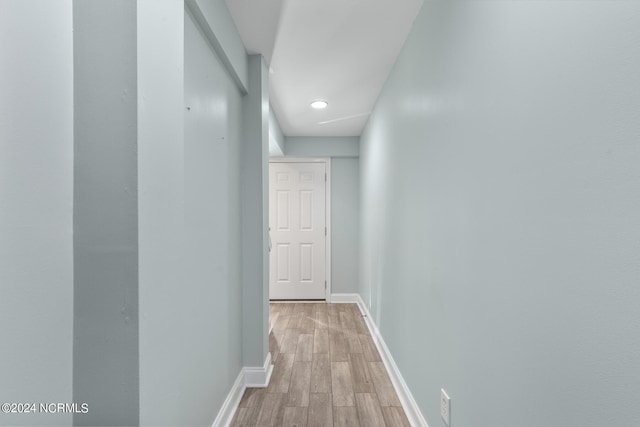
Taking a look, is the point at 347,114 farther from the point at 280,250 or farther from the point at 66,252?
the point at 66,252

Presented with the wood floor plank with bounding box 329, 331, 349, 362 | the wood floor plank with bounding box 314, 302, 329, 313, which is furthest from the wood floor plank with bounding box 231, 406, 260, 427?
the wood floor plank with bounding box 314, 302, 329, 313

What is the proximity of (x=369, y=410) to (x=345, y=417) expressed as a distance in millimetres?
169

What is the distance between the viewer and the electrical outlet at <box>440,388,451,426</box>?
131 centimetres

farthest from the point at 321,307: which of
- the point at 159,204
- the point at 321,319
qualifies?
the point at 159,204

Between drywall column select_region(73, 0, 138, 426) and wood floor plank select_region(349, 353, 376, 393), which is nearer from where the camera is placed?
drywall column select_region(73, 0, 138, 426)

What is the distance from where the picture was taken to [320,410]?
1952mm

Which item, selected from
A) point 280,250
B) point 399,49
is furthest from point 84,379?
point 280,250

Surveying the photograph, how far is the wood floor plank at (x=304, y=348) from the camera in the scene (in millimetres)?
2695

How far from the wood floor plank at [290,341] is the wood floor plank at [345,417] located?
36.7 inches

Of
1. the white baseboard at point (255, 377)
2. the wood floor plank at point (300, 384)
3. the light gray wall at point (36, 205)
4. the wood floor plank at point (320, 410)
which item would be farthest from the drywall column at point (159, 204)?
the white baseboard at point (255, 377)

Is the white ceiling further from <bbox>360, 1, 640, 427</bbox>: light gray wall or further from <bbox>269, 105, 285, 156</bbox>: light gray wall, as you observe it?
<bbox>360, 1, 640, 427</bbox>: light gray wall

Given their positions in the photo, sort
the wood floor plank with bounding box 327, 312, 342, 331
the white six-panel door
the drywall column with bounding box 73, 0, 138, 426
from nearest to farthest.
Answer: the drywall column with bounding box 73, 0, 138, 426
the wood floor plank with bounding box 327, 312, 342, 331
the white six-panel door

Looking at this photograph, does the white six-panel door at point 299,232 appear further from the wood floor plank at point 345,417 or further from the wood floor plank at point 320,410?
the wood floor plank at point 345,417

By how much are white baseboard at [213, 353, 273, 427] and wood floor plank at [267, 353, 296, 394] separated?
0.04 m
